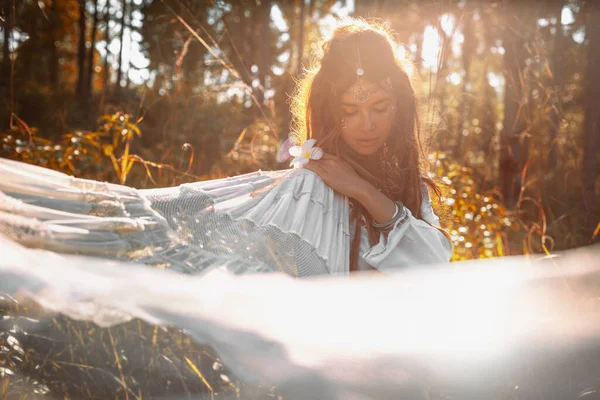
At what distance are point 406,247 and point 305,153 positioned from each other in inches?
18.9

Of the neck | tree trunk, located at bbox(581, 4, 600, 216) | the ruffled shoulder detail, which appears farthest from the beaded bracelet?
tree trunk, located at bbox(581, 4, 600, 216)

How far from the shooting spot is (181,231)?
1525mm

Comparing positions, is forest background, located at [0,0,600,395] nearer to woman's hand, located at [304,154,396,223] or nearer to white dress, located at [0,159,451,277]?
white dress, located at [0,159,451,277]

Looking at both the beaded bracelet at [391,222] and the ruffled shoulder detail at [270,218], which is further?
the beaded bracelet at [391,222]

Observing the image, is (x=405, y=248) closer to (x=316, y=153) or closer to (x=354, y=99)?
(x=316, y=153)

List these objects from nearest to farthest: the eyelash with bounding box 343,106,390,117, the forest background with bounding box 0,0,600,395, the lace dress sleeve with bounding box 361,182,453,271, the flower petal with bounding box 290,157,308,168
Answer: the lace dress sleeve with bounding box 361,182,453,271, the flower petal with bounding box 290,157,308,168, the eyelash with bounding box 343,106,390,117, the forest background with bounding box 0,0,600,395

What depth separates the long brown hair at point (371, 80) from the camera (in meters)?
2.05

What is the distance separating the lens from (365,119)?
204 cm

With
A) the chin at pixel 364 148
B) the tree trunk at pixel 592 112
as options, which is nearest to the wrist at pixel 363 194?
the chin at pixel 364 148

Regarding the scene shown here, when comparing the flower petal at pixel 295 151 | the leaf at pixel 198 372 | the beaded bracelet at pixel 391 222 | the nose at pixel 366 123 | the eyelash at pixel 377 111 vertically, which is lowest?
the leaf at pixel 198 372

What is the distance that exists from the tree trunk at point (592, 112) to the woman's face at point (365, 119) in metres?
3.81

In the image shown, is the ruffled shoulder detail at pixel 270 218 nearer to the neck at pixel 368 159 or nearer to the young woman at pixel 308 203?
the young woman at pixel 308 203

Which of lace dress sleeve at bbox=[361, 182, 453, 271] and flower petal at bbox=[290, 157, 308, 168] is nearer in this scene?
lace dress sleeve at bbox=[361, 182, 453, 271]

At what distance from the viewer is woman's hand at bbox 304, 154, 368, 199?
6.18ft
